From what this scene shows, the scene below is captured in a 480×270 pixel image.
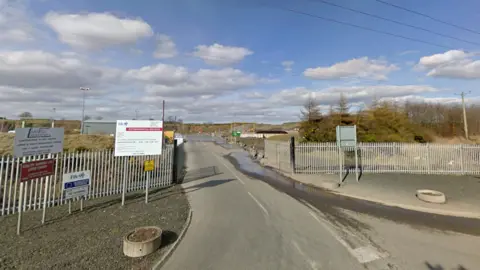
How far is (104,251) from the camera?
4672 mm

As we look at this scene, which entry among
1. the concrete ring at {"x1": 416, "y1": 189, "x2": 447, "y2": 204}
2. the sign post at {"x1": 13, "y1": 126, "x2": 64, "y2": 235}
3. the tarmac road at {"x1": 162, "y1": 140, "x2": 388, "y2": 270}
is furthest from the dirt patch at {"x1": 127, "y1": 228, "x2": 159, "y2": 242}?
the concrete ring at {"x1": 416, "y1": 189, "x2": 447, "y2": 204}

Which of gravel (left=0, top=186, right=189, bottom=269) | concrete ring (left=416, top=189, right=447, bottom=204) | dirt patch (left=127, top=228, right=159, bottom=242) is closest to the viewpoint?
gravel (left=0, top=186, right=189, bottom=269)

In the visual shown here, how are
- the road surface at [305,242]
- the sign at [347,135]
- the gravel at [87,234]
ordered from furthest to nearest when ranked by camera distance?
the sign at [347,135] < the road surface at [305,242] < the gravel at [87,234]

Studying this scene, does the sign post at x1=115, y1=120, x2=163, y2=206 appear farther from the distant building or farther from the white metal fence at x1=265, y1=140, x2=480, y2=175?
the distant building

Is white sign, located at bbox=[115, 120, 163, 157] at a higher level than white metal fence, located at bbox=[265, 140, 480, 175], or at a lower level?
higher

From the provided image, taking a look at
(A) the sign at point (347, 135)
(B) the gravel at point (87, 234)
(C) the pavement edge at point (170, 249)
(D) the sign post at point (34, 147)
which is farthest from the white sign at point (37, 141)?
(A) the sign at point (347, 135)

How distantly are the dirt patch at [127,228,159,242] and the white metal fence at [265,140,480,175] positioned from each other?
38.6 feet

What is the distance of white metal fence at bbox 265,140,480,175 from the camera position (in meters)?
14.6

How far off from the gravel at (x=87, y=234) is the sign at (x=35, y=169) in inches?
49.4

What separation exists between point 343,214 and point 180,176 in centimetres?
935

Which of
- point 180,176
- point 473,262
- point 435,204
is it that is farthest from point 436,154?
point 180,176

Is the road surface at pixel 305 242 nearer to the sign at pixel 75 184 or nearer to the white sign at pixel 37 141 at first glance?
the sign at pixel 75 184

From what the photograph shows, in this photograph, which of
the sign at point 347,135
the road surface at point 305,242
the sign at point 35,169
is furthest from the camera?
the sign at point 347,135

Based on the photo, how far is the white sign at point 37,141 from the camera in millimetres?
5705
